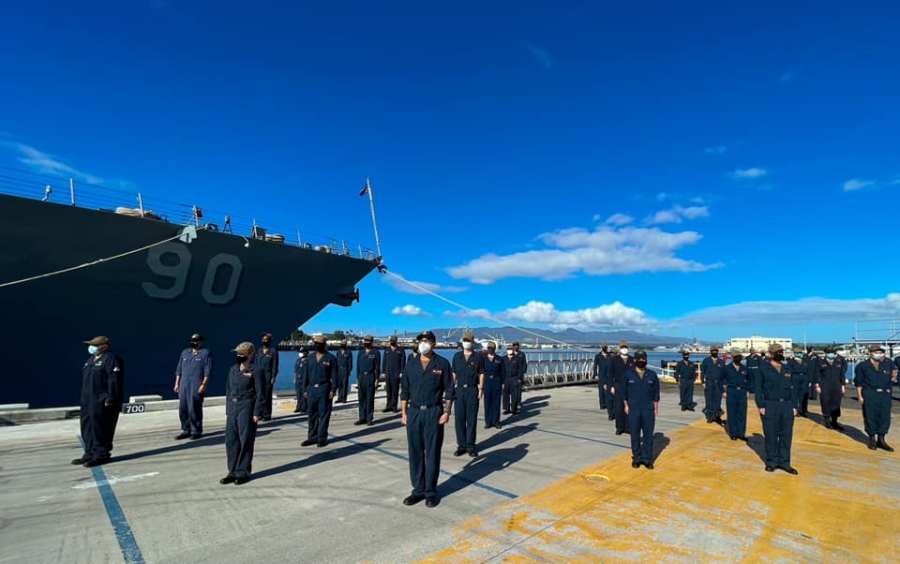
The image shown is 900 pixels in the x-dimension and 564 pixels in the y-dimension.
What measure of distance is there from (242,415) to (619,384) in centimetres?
676

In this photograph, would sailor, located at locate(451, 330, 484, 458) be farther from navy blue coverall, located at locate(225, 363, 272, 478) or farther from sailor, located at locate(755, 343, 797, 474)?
sailor, located at locate(755, 343, 797, 474)

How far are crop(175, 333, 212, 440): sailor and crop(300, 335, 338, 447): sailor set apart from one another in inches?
65.6

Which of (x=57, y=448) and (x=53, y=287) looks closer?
Answer: (x=57, y=448)

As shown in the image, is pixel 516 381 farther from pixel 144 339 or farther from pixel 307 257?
pixel 144 339

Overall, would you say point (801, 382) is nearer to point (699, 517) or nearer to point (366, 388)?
point (699, 517)

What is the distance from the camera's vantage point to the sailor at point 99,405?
5531 millimetres

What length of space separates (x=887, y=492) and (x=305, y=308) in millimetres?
15301

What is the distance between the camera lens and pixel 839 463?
6.26 m

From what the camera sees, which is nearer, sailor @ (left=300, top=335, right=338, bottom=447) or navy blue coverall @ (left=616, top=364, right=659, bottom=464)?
navy blue coverall @ (left=616, top=364, right=659, bottom=464)

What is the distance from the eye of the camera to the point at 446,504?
4316 mm

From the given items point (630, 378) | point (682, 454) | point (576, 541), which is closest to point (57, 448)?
point (576, 541)

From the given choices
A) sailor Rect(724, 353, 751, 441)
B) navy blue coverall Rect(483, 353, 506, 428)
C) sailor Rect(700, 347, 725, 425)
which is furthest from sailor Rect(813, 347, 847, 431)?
navy blue coverall Rect(483, 353, 506, 428)

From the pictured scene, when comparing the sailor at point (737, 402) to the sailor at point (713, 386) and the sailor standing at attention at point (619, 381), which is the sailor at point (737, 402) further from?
the sailor standing at attention at point (619, 381)

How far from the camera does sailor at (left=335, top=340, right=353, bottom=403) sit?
10.4 meters
